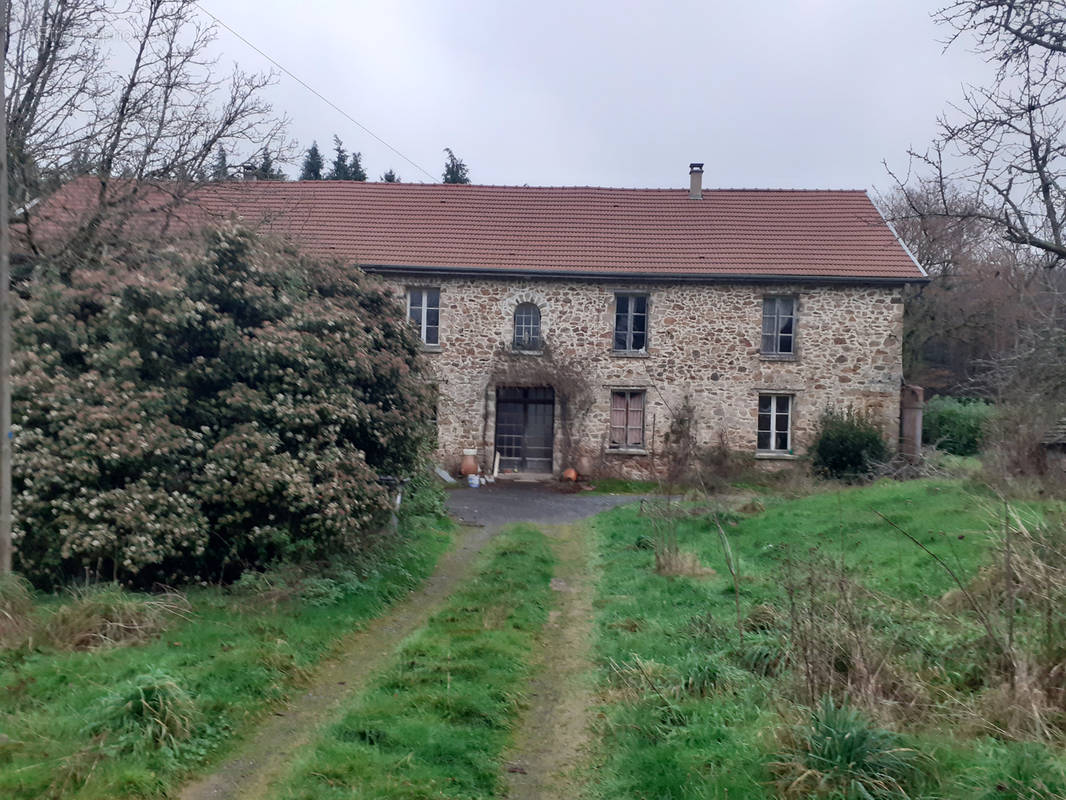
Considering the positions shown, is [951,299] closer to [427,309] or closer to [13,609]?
[427,309]

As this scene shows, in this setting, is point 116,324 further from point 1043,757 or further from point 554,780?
point 1043,757

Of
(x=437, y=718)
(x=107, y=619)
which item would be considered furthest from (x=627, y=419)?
(x=437, y=718)

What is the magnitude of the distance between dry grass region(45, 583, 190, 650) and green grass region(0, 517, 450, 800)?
0.44 ft

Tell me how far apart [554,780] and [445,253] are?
58.1ft

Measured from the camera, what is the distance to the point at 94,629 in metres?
6.81

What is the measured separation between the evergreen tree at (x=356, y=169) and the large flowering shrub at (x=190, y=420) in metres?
42.0

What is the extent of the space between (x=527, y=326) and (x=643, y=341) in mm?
2924

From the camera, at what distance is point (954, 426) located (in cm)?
2758

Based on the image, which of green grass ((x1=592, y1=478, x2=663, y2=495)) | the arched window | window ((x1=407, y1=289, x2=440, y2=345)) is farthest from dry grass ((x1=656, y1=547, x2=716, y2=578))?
window ((x1=407, y1=289, x2=440, y2=345))

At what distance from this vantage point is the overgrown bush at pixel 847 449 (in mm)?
19000

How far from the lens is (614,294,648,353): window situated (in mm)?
21172

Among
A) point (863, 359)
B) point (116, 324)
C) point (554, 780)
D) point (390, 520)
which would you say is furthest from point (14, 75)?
point (863, 359)

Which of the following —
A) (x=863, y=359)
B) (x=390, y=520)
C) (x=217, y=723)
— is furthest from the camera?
(x=863, y=359)

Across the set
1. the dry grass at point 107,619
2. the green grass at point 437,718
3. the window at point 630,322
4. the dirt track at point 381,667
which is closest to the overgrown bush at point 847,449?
the window at point 630,322
